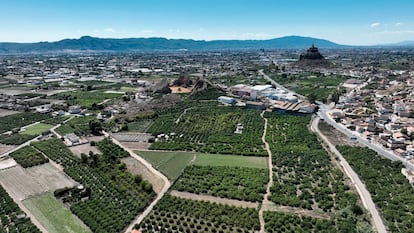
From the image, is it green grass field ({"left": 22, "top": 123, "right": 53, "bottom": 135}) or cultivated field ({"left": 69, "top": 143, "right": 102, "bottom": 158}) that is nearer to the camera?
cultivated field ({"left": 69, "top": 143, "right": 102, "bottom": 158})

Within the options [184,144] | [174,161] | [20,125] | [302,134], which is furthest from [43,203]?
[302,134]

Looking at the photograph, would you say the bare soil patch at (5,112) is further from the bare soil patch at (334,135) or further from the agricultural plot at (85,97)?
the bare soil patch at (334,135)

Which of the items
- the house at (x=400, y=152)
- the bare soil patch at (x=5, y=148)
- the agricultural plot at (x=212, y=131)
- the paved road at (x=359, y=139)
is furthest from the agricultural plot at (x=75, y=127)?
the house at (x=400, y=152)

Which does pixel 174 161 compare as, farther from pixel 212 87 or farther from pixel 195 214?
pixel 212 87

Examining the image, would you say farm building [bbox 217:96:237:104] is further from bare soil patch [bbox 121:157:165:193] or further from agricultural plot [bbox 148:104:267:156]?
bare soil patch [bbox 121:157:165:193]

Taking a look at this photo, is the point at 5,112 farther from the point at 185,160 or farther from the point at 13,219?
the point at 13,219

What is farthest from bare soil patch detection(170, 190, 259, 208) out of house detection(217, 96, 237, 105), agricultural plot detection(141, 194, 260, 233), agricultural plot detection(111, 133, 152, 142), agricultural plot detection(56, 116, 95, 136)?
house detection(217, 96, 237, 105)
